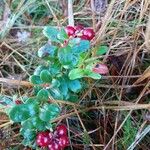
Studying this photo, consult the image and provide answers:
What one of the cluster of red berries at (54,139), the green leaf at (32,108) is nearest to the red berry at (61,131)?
the cluster of red berries at (54,139)

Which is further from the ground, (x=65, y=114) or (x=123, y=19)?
(x=123, y=19)

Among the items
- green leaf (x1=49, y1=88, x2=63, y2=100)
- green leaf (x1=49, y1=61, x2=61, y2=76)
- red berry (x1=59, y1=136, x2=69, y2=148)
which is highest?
green leaf (x1=49, y1=61, x2=61, y2=76)

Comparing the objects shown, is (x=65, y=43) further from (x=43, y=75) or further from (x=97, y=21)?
(x=97, y=21)

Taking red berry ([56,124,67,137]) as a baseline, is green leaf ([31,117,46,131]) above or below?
above

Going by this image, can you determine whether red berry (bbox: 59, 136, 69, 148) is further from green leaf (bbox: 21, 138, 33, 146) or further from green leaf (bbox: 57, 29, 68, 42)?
green leaf (bbox: 57, 29, 68, 42)

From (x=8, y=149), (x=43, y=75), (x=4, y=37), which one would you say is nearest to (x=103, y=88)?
(x=43, y=75)

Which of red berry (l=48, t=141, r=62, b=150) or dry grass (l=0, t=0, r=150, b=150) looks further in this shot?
dry grass (l=0, t=0, r=150, b=150)

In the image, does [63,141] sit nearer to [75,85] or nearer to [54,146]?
[54,146]

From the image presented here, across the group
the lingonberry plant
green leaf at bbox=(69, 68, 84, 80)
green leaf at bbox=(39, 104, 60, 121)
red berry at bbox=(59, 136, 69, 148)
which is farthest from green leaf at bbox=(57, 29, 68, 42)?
red berry at bbox=(59, 136, 69, 148)
